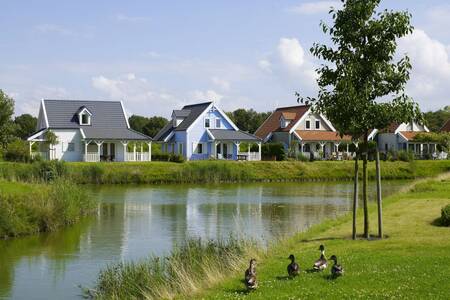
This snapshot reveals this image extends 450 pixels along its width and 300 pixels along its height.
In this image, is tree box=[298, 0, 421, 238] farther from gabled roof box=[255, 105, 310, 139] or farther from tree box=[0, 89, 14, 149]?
gabled roof box=[255, 105, 310, 139]

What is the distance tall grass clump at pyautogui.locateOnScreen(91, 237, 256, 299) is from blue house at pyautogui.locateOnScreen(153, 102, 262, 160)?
50.2m

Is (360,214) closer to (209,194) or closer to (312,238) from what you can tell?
(312,238)

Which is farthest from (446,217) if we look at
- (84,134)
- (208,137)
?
(208,137)

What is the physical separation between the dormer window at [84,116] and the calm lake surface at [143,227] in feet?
57.6

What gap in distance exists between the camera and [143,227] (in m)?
29.3

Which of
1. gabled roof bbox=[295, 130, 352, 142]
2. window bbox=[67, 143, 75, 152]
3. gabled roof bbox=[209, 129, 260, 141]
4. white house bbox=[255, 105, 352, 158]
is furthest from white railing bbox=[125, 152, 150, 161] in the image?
gabled roof bbox=[295, 130, 352, 142]

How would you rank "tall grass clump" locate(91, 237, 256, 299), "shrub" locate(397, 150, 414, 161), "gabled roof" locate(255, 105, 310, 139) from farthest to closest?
"gabled roof" locate(255, 105, 310, 139) → "shrub" locate(397, 150, 414, 161) → "tall grass clump" locate(91, 237, 256, 299)

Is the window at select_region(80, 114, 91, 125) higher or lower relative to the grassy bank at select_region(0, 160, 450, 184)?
higher

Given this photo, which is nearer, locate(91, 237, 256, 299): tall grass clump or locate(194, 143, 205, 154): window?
locate(91, 237, 256, 299): tall grass clump

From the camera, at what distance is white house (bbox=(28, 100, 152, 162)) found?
2520 inches

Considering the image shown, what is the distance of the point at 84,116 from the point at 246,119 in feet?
183

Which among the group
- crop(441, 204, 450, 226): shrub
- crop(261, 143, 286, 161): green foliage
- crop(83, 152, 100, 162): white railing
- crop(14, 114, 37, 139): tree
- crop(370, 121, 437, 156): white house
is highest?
crop(14, 114, 37, 139): tree

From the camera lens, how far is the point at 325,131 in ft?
256

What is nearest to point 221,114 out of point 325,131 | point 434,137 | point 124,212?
point 325,131
